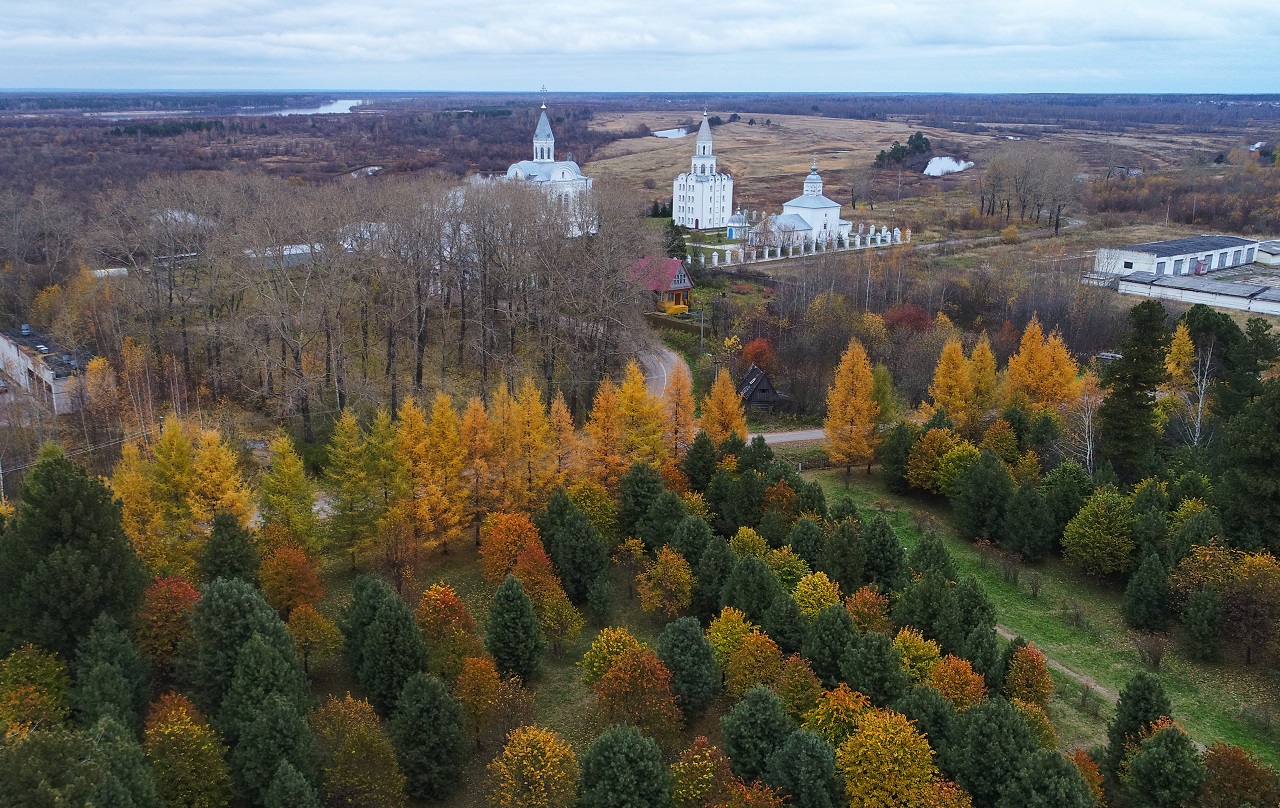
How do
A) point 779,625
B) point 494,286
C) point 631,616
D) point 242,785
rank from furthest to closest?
1. point 494,286
2. point 631,616
3. point 779,625
4. point 242,785

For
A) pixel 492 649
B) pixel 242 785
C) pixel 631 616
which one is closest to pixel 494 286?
pixel 631 616

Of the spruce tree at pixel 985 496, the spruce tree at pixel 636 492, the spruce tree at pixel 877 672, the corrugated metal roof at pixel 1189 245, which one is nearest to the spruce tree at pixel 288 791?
the spruce tree at pixel 877 672

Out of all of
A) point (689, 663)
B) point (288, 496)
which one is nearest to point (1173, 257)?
point (689, 663)

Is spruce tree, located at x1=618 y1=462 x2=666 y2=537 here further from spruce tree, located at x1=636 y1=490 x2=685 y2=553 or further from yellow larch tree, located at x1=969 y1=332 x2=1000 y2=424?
yellow larch tree, located at x1=969 y1=332 x2=1000 y2=424

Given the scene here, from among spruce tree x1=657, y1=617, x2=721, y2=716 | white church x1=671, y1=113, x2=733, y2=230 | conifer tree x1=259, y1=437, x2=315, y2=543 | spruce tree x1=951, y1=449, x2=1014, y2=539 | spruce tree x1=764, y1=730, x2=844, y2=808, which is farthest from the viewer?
white church x1=671, y1=113, x2=733, y2=230

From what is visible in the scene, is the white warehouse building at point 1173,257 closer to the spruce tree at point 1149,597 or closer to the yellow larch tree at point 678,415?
the yellow larch tree at point 678,415

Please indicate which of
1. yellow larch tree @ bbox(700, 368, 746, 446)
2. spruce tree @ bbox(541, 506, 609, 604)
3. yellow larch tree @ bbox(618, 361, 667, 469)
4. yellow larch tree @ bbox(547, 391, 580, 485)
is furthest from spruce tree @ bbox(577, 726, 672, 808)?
yellow larch tree @ bbox(700, 368, 746, 446)

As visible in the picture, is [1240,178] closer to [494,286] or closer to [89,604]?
[494,286]
